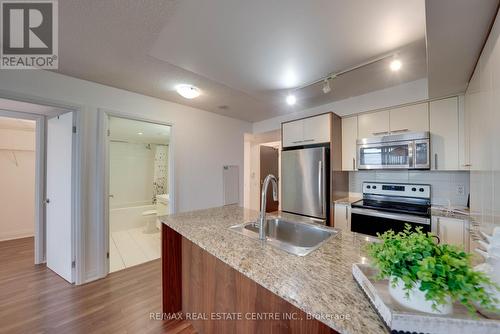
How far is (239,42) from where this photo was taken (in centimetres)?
160

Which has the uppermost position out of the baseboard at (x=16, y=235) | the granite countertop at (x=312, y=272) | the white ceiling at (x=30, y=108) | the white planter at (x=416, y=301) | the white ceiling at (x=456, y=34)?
the white ceiling at (x=456, y=34)

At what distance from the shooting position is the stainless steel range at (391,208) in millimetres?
2062

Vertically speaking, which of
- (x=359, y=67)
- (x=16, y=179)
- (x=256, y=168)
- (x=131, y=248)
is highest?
(x=359, y=67)

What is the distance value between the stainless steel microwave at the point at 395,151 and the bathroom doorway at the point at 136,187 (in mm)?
2972

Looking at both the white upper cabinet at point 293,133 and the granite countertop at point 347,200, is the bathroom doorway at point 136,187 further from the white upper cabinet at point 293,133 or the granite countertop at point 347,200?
the granite countertop at point 347,200

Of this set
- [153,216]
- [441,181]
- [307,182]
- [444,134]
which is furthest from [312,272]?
[153,216]

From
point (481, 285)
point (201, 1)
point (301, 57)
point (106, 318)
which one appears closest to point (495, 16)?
point (301, 57)

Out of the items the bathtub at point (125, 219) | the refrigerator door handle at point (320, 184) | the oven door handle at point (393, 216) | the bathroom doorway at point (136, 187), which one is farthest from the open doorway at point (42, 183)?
the oven door handle at point (393, 216)

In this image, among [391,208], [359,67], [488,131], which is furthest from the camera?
[391,208]

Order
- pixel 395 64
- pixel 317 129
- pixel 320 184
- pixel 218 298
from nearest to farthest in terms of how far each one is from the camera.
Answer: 1. pixel 218 298
2. pixel 395 64
3. pixel 320 184
4. pixel 317 129

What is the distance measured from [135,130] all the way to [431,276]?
4.77 meters

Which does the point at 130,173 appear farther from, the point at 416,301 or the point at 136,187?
the point at 416,301

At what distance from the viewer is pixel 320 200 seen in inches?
104

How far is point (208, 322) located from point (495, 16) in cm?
253
